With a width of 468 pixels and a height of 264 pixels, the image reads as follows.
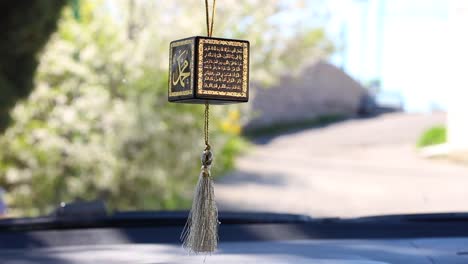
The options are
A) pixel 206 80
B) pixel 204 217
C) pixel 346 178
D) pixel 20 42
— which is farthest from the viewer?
pixel 346 178

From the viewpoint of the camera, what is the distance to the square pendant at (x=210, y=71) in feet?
6.40

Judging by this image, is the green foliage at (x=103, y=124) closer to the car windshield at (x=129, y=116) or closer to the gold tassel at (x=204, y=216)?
the car windshield at (x=129, y=116)

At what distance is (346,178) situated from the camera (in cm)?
1716

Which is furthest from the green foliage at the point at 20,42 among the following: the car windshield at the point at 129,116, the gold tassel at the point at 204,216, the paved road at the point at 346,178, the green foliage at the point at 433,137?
the green foliage at the point at 433,137

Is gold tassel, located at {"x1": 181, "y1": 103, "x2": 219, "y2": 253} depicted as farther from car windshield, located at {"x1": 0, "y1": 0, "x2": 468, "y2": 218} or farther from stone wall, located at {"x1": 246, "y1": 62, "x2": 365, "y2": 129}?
stone wall, located at {"x1": 246, "y1": 62, "x2": 365, "y2": 129}

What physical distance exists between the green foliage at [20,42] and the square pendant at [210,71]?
20.6 feet

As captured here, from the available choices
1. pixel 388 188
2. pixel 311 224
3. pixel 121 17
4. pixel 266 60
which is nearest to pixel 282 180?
pixel 388 188

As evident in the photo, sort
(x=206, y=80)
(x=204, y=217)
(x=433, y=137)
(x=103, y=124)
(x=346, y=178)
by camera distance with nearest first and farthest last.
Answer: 1. (x=206, y=80)
2. (x=204, y=217)
3. (x=103, y=124)
4. (x=346, y=178)
5. (x=433, y=137)

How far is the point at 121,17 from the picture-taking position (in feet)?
34.5

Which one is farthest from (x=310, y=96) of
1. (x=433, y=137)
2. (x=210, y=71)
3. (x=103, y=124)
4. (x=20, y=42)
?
(x=210, y=71)

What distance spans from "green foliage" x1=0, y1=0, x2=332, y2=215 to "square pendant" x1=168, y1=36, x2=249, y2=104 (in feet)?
23.6

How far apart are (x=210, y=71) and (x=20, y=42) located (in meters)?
6.76

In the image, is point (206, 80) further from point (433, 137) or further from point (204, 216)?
point (433, 137)

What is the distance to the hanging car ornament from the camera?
1.95 m
